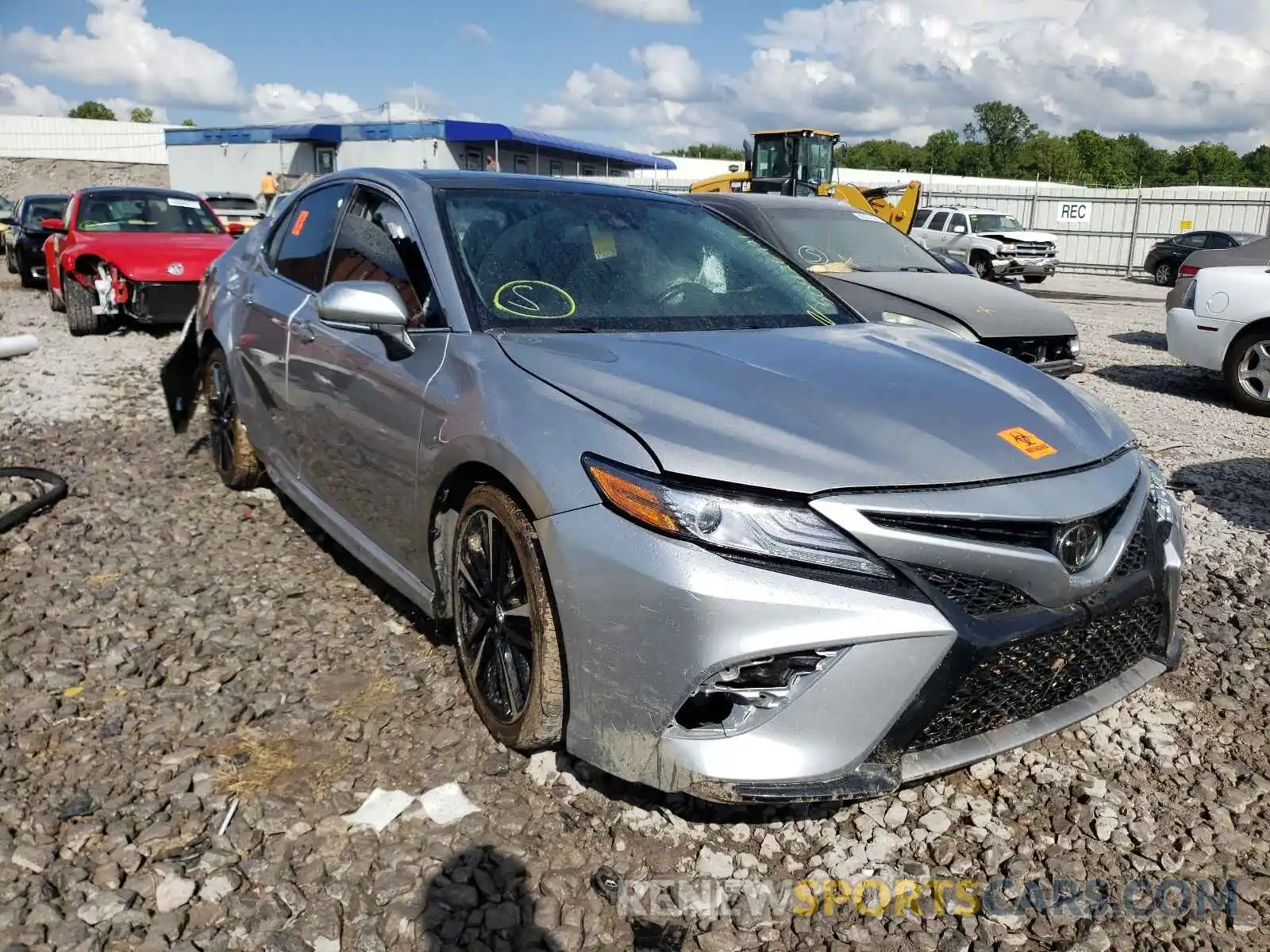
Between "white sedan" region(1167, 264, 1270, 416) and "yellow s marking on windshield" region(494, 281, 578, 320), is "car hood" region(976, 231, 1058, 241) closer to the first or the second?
"white sedan" region(1167, 264, 1270, 416)

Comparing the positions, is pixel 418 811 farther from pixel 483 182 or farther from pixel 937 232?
pixel 937 232

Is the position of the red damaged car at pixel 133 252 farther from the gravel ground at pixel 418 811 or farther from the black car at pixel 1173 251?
the black car at pixel 1173 251

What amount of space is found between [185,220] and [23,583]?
8.14m

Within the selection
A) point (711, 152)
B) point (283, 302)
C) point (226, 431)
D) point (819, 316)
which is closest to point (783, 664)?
point (819, 316)

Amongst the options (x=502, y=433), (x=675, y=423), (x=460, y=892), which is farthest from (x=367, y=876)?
(x=675, y=423)

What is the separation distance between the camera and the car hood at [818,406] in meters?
2.27

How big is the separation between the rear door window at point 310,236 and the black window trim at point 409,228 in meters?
0.03

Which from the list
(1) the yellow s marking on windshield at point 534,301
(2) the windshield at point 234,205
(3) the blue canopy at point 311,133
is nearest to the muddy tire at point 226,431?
(1) the yellow s marking on windshield at point 534,301

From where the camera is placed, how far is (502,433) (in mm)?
A: 2590

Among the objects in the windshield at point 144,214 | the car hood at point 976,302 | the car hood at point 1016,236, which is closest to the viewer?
the car hood at point 976,302

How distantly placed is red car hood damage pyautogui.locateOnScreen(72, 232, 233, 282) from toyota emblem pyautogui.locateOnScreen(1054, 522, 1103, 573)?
8.97m

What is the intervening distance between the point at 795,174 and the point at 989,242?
4.99 m

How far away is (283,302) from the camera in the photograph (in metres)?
4.18

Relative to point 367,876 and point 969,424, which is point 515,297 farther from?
point 367,876
